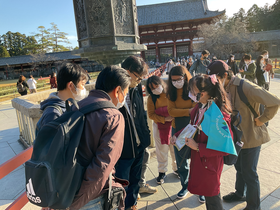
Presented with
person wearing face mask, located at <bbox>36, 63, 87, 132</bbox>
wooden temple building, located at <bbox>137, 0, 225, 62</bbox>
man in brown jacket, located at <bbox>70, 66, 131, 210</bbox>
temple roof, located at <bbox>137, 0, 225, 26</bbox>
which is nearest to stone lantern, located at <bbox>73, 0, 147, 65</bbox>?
person wearing face mask, located at <bbox>36, 63, 87, 132</bbox>

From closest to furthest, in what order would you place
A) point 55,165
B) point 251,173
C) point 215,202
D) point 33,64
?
point 55,165 → point 215,202 → point 251,173 → point 33,64

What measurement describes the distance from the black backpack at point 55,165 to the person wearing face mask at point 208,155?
3.62ft

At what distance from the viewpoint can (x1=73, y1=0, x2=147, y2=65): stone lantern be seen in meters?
3.51

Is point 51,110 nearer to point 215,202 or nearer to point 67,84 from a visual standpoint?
point 67,84

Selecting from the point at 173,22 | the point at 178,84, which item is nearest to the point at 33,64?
the point at 173,22

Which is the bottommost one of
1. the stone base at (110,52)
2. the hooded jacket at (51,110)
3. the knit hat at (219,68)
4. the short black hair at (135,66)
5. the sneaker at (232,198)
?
the sneaker at (232,198)

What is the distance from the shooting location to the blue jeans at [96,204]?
1.26 m

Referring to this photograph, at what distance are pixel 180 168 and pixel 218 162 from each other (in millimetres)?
824

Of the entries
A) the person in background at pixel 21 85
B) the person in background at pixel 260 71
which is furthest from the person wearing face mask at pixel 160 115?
the person in background at pixel 21 85

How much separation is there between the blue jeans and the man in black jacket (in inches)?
28.6

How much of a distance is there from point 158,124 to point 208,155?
1.19 m

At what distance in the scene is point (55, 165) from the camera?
0.98 meters

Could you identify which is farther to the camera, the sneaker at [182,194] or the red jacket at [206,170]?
the sneaker at [182,194]

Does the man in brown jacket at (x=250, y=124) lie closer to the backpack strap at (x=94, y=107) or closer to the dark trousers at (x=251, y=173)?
the dark trousers at (x=251, y=173)
